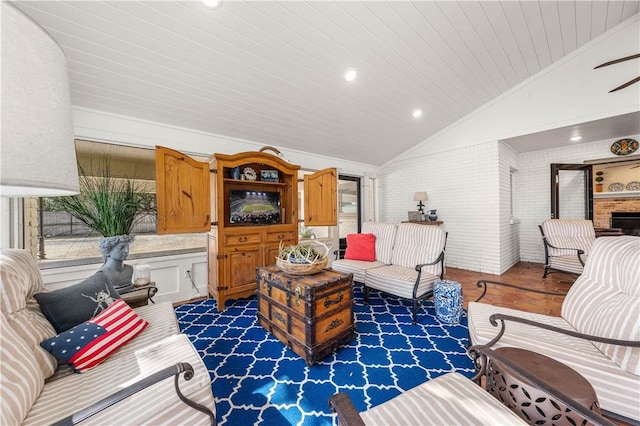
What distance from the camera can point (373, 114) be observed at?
403cm

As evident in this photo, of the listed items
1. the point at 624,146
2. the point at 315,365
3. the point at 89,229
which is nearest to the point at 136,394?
the point at 315,365

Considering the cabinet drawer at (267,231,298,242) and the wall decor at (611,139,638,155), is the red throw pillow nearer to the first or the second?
the cabinet drawer at (267,231,298,242)

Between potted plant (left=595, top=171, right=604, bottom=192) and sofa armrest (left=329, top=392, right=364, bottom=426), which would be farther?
potted plant (left=595, top=171, right=604, bottom=192)

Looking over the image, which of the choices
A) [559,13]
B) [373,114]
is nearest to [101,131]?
[373,114]

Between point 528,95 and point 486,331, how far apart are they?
4449mm

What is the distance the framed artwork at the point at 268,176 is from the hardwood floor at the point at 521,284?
3.16 m

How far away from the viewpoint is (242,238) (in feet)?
10.8

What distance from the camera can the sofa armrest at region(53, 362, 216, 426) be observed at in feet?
2.79

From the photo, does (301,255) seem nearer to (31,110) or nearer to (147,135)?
(31,110)

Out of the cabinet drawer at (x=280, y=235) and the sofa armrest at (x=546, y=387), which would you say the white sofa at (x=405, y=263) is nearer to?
the cabinet drawer at (x=280, y=235)

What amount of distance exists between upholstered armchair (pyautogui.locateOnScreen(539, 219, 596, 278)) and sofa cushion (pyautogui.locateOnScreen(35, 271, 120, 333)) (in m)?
5.78

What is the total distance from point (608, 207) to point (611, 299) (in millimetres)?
5360

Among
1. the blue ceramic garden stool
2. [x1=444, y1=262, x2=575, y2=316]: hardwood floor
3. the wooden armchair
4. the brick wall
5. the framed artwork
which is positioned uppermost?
the framed artwork

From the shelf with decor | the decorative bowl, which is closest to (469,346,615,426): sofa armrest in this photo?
the decorative bowl
